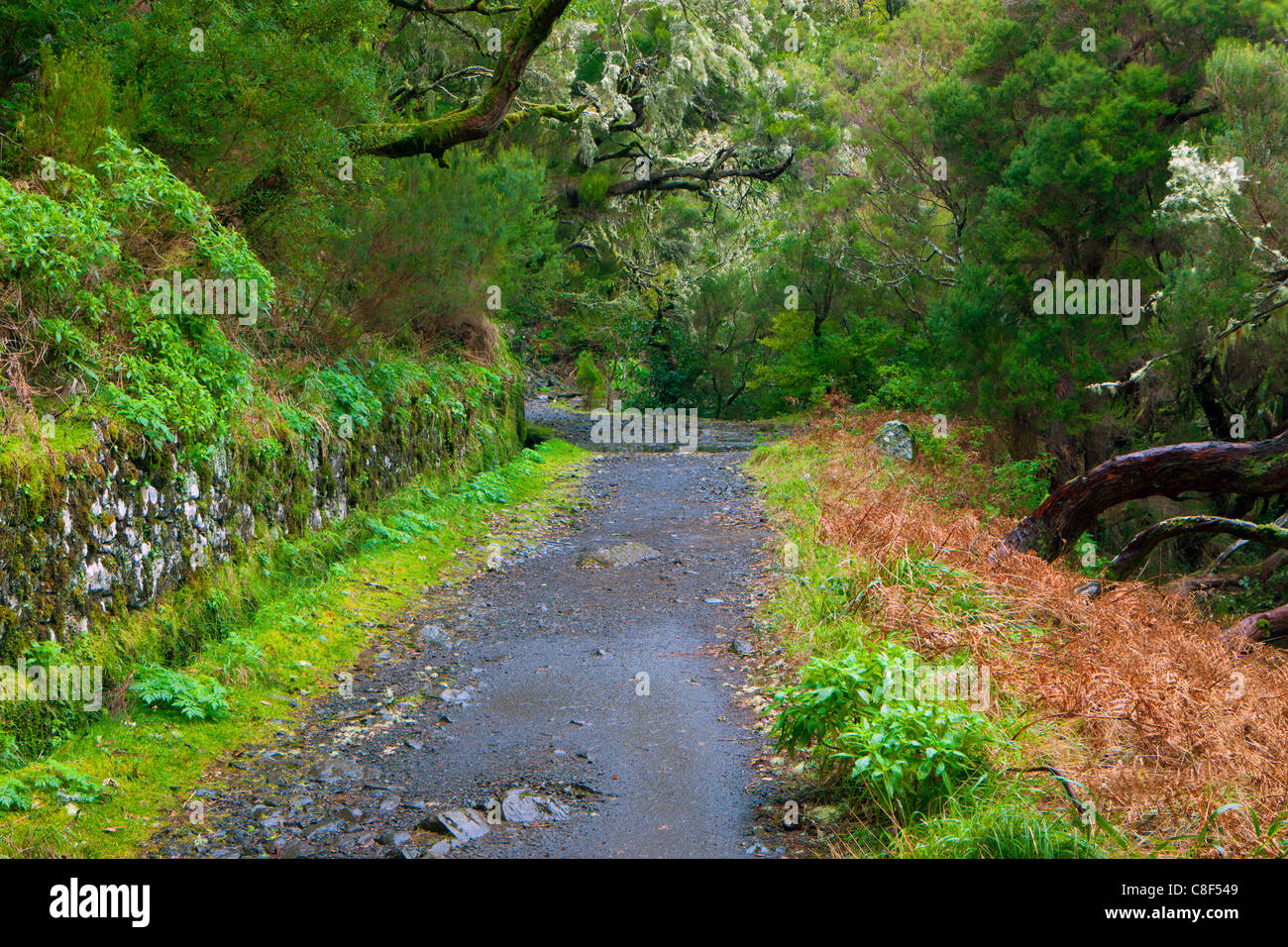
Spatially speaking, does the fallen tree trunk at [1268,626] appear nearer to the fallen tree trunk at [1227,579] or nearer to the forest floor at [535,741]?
the fallen tree trunk at [1227,579]

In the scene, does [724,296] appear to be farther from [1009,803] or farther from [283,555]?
[1009,803]

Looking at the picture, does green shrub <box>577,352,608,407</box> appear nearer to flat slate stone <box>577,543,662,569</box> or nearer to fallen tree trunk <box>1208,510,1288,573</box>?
flat slate stone <box>577,543,662,569</box>

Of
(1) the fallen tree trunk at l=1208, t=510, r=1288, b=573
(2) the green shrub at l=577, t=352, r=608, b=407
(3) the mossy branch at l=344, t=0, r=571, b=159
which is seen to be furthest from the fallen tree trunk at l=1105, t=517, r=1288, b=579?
(2) the green shrub at l=577, t=352, r=608, b=407

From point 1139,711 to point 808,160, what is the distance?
17.5 m

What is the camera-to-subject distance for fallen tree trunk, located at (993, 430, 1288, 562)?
26.7 ft

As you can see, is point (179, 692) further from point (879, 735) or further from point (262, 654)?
point (879, 735)

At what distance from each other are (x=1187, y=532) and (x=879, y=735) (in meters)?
5.17

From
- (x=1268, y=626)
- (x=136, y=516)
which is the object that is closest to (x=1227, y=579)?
(x=1268, y=626)

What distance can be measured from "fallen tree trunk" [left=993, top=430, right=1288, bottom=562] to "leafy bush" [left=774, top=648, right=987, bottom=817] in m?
3.85

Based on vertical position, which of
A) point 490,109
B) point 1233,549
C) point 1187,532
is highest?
point 490,109

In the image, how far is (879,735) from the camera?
470 centimetres

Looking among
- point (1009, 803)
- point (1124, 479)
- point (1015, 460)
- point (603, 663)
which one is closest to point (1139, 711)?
point (1009, 803)

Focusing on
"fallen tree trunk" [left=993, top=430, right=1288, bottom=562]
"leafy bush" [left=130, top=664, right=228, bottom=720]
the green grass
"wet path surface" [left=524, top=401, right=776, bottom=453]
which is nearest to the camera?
the green grass

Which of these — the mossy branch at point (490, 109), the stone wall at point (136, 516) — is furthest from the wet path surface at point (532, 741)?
the mossy branch at point (490, 109)
